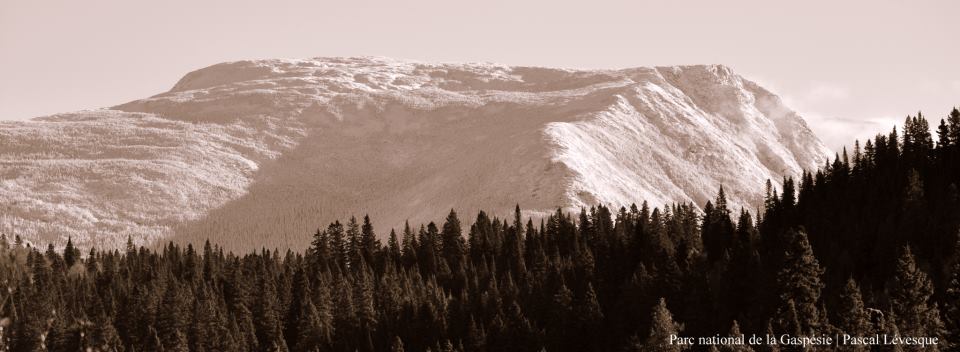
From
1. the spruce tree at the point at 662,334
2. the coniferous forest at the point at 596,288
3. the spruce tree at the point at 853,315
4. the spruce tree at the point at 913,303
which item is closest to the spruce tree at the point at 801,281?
the coniferous forest at the point at 596,288

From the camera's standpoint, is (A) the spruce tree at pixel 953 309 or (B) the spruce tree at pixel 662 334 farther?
(B) the spruce tree at pixel 662 334

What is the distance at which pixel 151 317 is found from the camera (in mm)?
144750

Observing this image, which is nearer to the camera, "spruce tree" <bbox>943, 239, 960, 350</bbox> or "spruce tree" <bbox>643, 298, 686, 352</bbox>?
"spruce tree" <bbox>943, 239, 960, 350</bbox>

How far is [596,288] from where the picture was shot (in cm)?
→ 13875

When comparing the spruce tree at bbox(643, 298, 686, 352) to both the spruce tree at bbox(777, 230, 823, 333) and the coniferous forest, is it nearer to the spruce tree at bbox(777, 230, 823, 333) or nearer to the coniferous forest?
the coniferous forest

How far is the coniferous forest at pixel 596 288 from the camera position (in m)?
106

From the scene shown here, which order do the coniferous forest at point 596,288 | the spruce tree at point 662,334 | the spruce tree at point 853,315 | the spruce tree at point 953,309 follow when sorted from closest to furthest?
the spruce tree at point 853,315
the spruce tree at point 953,309
the spruce tree at point 662,334
the coniferous forest at point 596,288

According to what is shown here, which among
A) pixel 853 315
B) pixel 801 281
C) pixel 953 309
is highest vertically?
pixel 801 281

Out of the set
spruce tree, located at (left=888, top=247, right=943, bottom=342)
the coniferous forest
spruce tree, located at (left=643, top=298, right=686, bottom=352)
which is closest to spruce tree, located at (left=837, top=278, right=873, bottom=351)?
the coniferous forest

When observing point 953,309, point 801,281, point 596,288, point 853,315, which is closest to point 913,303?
point 953,309

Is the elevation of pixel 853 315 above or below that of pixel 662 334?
above

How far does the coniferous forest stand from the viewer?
4181 inches

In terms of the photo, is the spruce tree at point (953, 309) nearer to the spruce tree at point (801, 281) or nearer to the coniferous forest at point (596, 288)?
the coniferous forest at point (596, 288)

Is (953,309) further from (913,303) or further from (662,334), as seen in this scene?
(662,334)
